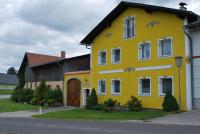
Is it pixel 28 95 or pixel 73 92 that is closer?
pixel 73 92

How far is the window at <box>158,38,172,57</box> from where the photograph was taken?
988 inches

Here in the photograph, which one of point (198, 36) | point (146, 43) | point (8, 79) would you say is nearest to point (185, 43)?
point (198, 36)

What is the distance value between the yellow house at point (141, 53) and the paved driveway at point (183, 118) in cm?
179

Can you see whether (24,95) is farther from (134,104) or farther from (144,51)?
(144,51)

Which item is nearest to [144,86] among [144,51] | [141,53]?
[141,53]

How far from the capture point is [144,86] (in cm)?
2711

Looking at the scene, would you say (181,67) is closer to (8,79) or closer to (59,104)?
(59,104)

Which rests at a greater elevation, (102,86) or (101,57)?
(101,57)

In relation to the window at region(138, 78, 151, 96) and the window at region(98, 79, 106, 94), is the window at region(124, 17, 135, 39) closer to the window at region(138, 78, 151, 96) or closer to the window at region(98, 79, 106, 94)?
the window at region(138, 78, 151, 96)

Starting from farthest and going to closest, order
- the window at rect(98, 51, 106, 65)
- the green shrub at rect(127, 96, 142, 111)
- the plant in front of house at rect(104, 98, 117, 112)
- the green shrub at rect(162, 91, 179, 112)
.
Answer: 1. the window at rect(98, 51, 106, 65)
2. the plant in front of house at rect(104, 98, 117, 112)
3. the green shrub at rect(127, 96, 142, 111)
4. the green shrub at rect(162, 91, 179, 112)

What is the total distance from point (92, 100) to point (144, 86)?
5.13 metres

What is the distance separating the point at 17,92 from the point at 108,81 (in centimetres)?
1722

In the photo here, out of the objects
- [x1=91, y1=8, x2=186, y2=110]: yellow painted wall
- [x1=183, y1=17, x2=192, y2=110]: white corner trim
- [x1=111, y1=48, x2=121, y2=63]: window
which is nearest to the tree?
[x1=91, y1=8, x2=186, y2=110]: yellow painted wall

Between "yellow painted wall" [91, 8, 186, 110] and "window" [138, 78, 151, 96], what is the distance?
0.30 meters
